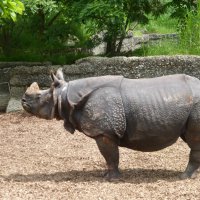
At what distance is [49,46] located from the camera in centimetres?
1158

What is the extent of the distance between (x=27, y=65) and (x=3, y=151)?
12.3 feet

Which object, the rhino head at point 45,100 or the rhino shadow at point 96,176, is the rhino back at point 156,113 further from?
the rhino head at point 45,100

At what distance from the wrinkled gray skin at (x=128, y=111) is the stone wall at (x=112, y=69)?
12.1 ft

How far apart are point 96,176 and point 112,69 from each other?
12.9 ft

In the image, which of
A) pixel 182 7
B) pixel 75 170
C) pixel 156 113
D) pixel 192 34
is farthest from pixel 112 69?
pixel 156 113

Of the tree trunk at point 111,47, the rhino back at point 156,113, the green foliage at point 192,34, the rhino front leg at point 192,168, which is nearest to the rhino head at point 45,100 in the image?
the rhino back at point 156,113

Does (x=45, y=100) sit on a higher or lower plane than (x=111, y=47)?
higher

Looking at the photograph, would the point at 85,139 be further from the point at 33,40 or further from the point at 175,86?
the point at 33,40

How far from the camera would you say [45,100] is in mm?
5848

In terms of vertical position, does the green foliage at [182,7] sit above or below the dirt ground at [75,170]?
above

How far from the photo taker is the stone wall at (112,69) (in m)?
9.41

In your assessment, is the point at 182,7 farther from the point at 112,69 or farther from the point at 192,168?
the point at 192,168

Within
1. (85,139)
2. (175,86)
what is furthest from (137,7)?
(175,86)

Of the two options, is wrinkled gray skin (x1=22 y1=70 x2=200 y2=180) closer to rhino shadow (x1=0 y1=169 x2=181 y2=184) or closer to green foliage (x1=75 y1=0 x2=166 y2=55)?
rhino shadow (x1=0 y1=169 x2=181 y2=184)
